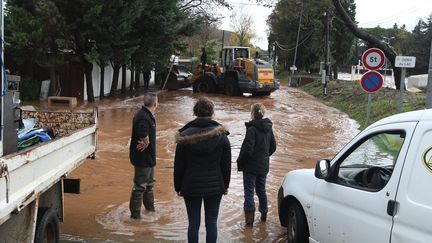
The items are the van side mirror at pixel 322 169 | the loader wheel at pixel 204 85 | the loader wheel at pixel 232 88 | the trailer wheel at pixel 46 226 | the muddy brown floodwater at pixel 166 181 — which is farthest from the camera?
the loader wheel at pixel 204 85

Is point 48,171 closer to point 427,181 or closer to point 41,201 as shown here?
point 41,201

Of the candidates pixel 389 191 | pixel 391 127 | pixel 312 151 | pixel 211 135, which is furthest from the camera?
pixel 312 151

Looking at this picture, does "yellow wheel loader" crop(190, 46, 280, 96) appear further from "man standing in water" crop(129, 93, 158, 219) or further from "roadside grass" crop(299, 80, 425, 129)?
"man standing in water" crop(129, 93, 158, 219)

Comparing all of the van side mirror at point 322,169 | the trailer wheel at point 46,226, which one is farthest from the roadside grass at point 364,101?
the trailer wheel at point 46,226

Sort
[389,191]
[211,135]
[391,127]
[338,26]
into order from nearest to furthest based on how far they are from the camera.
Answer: [389,191]
[391,127]
[211,135]
[338,26]

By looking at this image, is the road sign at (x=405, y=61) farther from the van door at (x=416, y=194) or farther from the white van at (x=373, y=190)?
the van door at (x=416, y=194)

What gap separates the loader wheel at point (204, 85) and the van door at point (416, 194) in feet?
93.0

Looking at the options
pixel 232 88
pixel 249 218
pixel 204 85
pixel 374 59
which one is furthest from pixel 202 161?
pixel 204 85

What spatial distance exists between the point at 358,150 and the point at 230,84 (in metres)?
25.9

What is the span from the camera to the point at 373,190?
4.07 metres

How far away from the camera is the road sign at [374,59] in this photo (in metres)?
11.4

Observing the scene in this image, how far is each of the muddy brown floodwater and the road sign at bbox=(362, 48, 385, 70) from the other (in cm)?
265

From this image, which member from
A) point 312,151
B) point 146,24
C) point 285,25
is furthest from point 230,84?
point 285,25

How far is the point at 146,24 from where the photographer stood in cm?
2395
